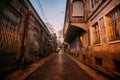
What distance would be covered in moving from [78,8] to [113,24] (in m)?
6.87

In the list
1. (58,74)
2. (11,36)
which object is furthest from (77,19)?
(11,36)

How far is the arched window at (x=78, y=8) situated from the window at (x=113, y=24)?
574 centimetres

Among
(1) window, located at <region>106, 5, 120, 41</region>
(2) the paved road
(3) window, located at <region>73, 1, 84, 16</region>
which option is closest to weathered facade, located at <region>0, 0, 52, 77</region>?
(2) the paved road

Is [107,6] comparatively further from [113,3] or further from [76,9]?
[76,9]

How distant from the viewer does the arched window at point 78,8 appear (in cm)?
1160

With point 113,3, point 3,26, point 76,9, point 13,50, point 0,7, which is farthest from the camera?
point 76,9

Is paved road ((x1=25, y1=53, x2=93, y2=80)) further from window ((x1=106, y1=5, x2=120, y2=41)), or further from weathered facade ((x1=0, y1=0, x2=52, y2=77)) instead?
window ((x1=106, y1=5, x2=120, y2=41))

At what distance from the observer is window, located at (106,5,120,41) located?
16.9 ft

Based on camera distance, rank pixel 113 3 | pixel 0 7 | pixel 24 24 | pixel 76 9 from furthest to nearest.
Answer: pixel 76 9, pixel 24 24, pixel 113 3, pixel 0 7

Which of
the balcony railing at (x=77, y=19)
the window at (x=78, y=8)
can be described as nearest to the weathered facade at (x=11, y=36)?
the balcony railing at (x=77, y=19)

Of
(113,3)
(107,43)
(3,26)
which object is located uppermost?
(113,3)

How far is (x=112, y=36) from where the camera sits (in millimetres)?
5676

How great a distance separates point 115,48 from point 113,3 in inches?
94.7

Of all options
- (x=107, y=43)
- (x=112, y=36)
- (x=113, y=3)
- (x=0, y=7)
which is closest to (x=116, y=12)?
(x=113, y=3)
